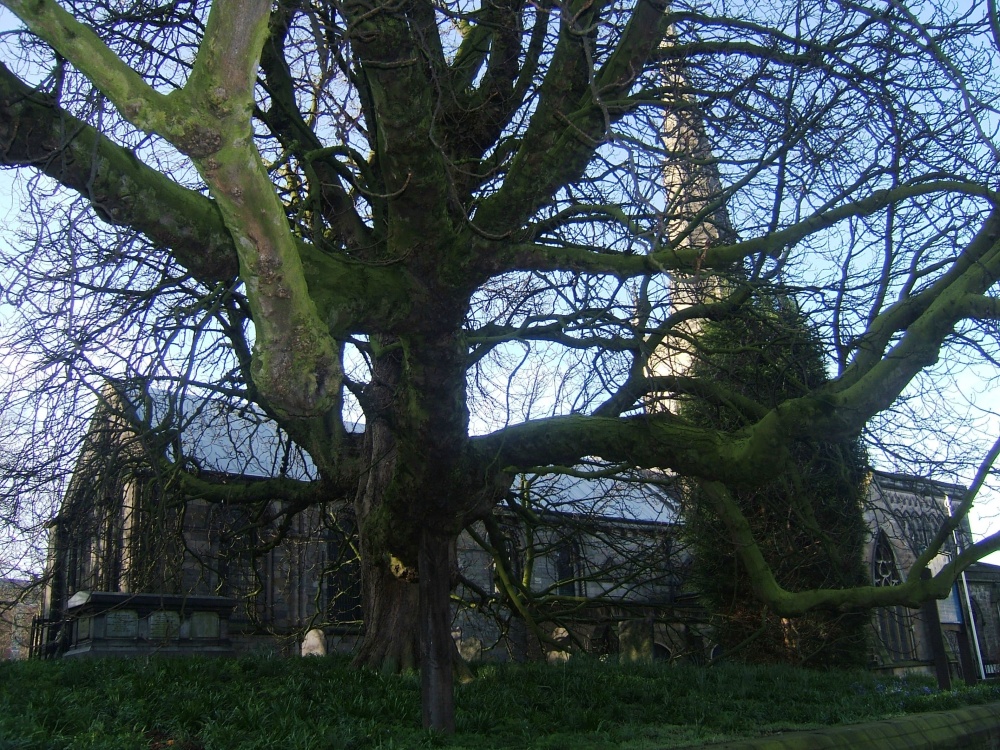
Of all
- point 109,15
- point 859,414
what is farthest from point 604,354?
point 109,15

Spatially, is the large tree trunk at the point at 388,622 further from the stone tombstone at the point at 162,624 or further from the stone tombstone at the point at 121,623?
the stone tombstone at the point at 121,623

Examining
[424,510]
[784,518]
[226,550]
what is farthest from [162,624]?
[784,518]

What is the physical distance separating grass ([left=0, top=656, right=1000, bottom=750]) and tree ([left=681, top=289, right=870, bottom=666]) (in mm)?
1867

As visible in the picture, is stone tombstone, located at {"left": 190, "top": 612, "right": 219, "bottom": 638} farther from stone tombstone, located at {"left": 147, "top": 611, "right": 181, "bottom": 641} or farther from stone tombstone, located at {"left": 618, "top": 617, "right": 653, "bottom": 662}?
stone tombstone, located at {"left": 618, "top": 617, "right": 653, "bottom": 662}

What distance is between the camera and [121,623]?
9.41 m

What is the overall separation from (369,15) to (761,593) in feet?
21.2

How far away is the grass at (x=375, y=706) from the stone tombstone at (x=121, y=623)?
155 centimetres

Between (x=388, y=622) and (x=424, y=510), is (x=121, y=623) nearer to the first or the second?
(x=388, y=622)

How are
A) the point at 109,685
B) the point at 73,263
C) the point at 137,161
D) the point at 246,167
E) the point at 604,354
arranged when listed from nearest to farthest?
the point at 246,167 < the point at 137,161 < the point at 73,263 < the point at 109,685 < the point at 604,354

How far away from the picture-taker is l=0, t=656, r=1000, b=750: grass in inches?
218

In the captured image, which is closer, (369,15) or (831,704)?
(369,15)

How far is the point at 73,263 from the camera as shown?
5.60m

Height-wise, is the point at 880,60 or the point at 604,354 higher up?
the point at 880,60

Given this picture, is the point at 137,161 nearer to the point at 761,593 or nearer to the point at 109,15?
the point at 109,15
